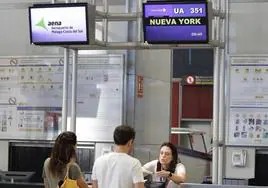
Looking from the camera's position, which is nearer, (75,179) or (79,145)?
(75,179)

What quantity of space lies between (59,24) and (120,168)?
6.19ft

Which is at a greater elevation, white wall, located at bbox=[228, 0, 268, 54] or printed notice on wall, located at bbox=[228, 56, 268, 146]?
white wall, located at bbox=[228, 0, 268, 54]

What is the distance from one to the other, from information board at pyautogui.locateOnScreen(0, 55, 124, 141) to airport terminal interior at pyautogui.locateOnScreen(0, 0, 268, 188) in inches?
0.4

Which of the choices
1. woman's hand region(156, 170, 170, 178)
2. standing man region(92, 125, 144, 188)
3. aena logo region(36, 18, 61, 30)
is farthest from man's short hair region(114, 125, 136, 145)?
aena logo region(36, 18, 61, 30)

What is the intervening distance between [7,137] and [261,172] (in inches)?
111

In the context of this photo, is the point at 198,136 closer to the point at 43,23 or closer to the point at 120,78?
the point at 120,78

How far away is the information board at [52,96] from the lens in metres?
6.89

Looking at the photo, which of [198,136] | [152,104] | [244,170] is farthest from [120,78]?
[198,136]

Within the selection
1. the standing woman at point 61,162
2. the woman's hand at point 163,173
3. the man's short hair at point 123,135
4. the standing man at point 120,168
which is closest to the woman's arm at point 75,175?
the standing woman at point 61,162

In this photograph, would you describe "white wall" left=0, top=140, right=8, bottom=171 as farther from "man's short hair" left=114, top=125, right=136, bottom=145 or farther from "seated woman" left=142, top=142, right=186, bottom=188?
"man's short hair" left=114, top=125, right=136, bottom=145

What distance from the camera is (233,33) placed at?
6562 mm

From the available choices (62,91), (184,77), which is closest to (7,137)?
(62,91)

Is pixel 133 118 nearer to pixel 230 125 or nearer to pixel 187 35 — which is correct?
pixel 230 125

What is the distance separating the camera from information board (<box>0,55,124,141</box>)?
22.6 feet
